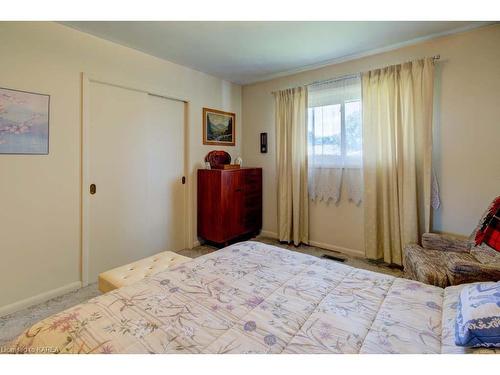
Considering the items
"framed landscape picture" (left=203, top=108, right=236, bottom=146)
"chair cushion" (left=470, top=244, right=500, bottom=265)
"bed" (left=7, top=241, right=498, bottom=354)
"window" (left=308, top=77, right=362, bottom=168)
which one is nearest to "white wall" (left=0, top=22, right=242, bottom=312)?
"framed landscape picture" (left=203, top=108, right=236, bottom=146)

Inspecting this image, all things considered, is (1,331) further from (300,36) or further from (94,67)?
(300,36)

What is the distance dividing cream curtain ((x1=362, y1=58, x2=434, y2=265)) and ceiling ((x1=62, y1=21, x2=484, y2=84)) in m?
0.33

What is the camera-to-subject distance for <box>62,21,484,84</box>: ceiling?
2.36m

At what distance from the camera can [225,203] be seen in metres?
3.45

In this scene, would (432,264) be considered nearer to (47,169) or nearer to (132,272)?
(132,272)

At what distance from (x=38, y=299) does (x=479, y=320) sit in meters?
3.03

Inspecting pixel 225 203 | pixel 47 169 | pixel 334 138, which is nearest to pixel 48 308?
pixel 47 169

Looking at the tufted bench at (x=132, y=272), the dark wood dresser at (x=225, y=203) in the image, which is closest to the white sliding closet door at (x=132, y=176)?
the dark wood dresser at (x=225, y=203)

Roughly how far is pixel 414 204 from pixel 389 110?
107 cm

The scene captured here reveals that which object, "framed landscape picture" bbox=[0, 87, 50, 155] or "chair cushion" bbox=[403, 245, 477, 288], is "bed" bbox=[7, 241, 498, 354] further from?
"framed landscape picture" bbox=[0, 87, 50, 155]

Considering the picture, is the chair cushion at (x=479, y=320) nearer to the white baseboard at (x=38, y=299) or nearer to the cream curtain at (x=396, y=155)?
the cream curtain at (x=396, y=155)

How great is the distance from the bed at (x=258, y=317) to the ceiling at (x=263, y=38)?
87.2 inches

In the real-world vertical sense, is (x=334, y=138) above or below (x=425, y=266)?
above

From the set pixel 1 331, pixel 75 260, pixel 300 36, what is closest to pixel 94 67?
pixel 75 260
